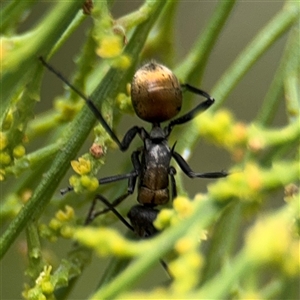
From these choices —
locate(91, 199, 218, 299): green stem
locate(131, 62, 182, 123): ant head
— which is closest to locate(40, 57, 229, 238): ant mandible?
locate(131, 62, 182, 123): ant head

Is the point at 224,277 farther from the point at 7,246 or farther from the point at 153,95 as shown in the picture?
the point at 153,95

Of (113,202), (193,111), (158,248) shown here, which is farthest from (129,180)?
(158,248)

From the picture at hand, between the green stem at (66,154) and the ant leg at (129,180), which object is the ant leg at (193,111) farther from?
the green stem at (66,154)

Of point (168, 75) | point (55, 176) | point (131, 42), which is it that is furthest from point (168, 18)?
point (55, 176)

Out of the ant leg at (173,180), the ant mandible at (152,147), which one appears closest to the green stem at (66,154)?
the ant mandible at (152,147)

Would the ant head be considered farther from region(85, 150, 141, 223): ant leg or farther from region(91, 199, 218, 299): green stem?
region(91, 199, 218, 299): green stem

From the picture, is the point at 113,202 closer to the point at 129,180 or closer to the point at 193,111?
the point at 129,180

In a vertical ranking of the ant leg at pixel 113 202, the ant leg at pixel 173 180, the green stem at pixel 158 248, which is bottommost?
the ant leg at pixel 173 180
